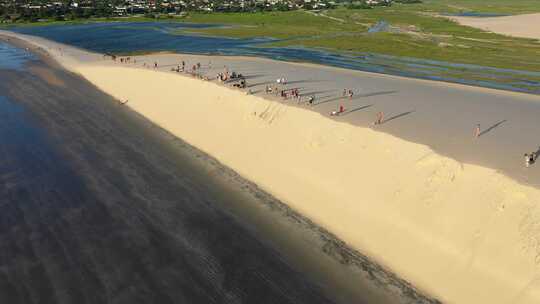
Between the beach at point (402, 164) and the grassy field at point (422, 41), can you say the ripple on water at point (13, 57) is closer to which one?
the beach at point (402, 164)

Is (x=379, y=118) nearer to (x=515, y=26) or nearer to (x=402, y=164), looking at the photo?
(x=402, y=164)

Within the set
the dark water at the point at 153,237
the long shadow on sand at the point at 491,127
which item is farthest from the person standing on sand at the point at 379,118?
the dark water at the point at 153,237

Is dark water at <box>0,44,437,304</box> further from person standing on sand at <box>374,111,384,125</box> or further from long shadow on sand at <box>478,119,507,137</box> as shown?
long shadow on sand at <box>478,119,507,137</box>

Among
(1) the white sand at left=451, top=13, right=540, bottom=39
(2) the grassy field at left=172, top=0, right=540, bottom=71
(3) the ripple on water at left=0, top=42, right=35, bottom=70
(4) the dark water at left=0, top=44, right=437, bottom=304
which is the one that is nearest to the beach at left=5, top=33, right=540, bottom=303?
(4) the dark water at left=0, top=44, right=437, bottom=304

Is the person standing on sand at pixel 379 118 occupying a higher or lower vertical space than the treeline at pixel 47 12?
higher

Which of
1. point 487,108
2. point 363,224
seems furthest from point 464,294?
point 487,108

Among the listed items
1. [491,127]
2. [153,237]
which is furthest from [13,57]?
[491,127]
